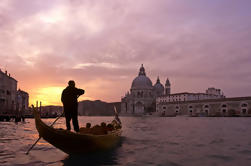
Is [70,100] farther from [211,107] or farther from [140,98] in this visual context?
[140,98]

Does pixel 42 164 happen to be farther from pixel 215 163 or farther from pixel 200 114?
pixel 200 114

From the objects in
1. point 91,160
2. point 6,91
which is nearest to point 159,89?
point 6,91

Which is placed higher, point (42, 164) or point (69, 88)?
point (69, 88)

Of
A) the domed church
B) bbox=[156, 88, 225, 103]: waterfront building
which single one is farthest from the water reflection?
the domed church

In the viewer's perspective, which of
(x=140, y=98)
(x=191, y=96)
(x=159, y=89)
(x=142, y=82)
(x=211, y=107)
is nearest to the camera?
(x=211, y=107)

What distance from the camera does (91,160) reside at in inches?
309

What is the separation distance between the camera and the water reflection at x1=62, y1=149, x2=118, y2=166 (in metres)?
7.45

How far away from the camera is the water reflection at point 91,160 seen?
24.5 ft

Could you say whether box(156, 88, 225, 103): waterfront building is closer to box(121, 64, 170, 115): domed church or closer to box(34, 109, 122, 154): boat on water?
box(121, 64, 170, 115): domed church

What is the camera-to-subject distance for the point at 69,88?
8.21 m

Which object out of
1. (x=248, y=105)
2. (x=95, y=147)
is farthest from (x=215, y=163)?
(x=248, y=105)

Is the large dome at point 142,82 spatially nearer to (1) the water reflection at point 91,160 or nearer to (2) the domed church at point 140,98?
(2) the domed church at point 140,98

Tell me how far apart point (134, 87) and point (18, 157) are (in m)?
133

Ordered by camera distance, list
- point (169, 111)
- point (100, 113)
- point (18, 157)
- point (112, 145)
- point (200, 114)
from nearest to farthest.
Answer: point (18, 157), point (112, 145), point (200, 114), point (169, 111), point (100, 113)
